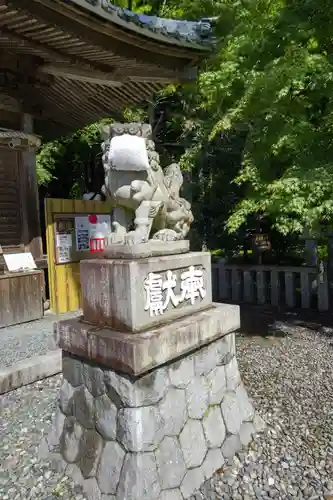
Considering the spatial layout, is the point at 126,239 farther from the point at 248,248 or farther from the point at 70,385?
the point at 248,248

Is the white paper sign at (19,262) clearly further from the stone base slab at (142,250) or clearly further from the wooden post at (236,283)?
the wooden post at (236,283)

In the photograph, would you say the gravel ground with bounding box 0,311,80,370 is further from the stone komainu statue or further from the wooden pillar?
the stone komainu statue

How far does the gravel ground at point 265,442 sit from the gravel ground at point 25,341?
1.96ft

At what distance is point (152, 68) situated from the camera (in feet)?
20.1

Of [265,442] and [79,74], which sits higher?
[79,74]

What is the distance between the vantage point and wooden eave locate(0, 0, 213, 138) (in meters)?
4.54

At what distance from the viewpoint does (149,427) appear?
8.30ft

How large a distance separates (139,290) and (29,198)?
4497 millimetres

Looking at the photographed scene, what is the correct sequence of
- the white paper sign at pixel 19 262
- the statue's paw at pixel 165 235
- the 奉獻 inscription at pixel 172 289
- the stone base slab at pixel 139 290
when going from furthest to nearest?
the white paper sign at pixel 19 262 → the statue's paw at pixel 165 235 → the 奉獻 inscription at pixel 172 289 → the stone base slab at pixel 139 290

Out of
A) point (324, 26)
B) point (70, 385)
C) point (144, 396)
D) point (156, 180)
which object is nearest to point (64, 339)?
point (70, 385)

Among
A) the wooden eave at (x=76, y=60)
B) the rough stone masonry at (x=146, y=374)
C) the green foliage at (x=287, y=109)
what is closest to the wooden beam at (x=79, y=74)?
the wooden eave at (x=76, y=60)

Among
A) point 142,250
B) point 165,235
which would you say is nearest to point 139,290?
point 142,250

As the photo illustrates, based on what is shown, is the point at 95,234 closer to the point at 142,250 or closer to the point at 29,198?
the point at 29,198

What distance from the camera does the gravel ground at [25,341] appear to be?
4539mm
